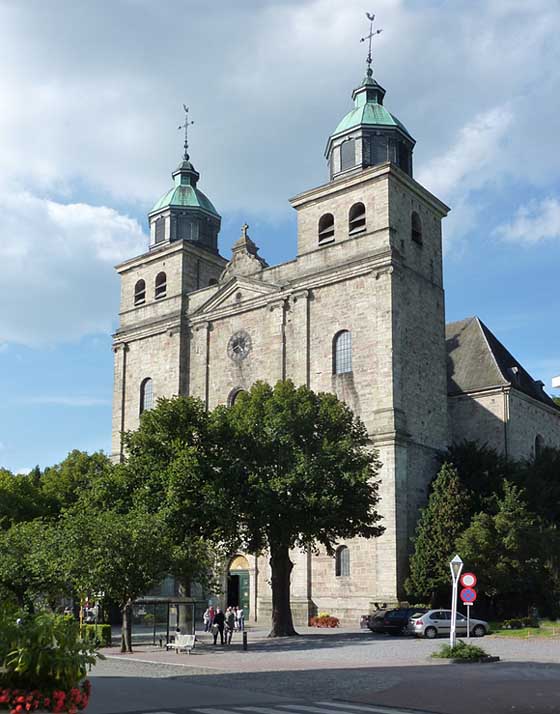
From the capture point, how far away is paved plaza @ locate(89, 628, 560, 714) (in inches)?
611

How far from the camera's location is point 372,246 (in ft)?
148

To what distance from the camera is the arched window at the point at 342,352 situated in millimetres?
44688

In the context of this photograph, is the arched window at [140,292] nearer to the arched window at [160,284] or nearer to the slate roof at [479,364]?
the arched window at [160,284]

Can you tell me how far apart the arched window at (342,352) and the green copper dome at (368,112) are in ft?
37.5

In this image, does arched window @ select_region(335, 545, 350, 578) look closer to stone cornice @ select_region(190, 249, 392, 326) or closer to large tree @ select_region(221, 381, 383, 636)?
large tree @ select_region(221, 381, 383, 636)

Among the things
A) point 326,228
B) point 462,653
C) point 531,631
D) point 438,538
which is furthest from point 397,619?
point 326,228

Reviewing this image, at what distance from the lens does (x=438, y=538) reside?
39.0 metres

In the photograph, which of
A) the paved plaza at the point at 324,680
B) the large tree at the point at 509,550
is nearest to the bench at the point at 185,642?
the paved plaza at the point at 324,680

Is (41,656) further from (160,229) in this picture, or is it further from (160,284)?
(160,229)

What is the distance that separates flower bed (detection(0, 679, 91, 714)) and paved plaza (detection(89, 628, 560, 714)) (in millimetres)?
5931

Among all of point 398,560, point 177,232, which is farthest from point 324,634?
point 177,232

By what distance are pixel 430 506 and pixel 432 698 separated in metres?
24.6

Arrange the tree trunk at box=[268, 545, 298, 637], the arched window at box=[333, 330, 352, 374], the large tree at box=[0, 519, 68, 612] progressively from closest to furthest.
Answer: the large tree at box=[0, 519, 68, 612] < the tree trunk at box=[268, 545, 298, 637] < the arched window at box=[333, 330, 352, 374]

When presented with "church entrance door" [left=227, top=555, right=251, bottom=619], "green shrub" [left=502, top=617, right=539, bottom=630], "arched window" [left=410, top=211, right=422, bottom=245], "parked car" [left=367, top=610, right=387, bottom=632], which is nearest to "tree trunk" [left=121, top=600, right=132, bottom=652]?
"parked car" [left=367, top=610, right=387, bottom=632]
